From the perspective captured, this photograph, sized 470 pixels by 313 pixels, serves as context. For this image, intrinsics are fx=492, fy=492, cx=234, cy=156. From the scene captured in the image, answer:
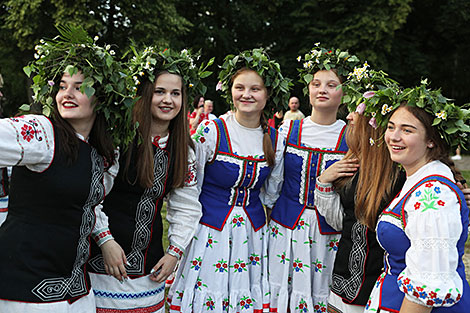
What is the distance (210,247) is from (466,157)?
679 inches

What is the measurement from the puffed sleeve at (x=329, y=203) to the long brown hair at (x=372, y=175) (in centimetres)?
37

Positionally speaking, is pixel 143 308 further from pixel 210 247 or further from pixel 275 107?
pixel 275 107

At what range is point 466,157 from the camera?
60.0 ft

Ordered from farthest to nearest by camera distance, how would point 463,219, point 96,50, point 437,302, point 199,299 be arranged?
point 199,299 → point 96,50 → point 463,219 → point 437,302

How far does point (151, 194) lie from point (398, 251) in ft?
4.79

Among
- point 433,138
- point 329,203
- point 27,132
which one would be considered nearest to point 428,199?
point 433,138

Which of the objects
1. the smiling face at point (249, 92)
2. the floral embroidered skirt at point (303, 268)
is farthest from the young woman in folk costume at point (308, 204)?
the smiling face at point (249, 92)

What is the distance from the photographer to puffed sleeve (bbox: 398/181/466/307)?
195 centimetres

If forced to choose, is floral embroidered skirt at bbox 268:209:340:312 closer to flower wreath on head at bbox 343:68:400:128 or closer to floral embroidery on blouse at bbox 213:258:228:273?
floral embroidery on blouse at bbox 213:258:228:273

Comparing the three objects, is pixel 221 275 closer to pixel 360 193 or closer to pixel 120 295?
pixel 120 295

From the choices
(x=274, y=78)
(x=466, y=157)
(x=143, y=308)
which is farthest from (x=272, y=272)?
(x=466, y=157)

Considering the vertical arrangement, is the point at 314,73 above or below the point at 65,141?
above

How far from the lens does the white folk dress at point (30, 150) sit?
6.22 feet

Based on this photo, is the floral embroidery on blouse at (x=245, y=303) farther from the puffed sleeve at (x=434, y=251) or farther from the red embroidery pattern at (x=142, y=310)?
the puffed sleeve at (x=434, y=251)
